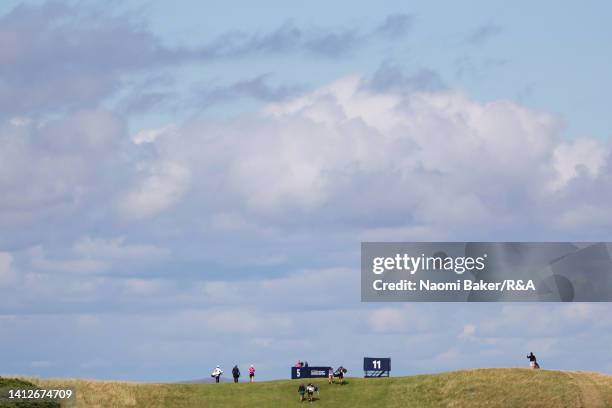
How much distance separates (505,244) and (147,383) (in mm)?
36479

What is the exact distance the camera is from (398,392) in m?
176

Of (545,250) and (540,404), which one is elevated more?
(545,250)

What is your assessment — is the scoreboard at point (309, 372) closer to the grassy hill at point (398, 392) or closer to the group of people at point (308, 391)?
the grassy hill at point (398, 392)

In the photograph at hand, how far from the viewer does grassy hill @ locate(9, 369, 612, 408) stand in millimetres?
172250

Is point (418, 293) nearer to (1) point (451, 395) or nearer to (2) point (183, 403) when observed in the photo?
(1) point (451, 395)

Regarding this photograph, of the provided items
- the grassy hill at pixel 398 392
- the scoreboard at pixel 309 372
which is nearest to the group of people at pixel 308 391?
the grassy hill at pixel 398 392

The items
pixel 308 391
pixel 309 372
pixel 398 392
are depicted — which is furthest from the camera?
pixel 309 372

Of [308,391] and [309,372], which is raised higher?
[309,372]

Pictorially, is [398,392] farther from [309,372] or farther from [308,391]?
[309,372]

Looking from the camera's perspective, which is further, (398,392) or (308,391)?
(398,392)

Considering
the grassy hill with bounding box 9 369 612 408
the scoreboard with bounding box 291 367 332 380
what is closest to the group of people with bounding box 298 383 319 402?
the grassy hill with bounding box 9 369 612 408

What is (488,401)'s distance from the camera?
172m

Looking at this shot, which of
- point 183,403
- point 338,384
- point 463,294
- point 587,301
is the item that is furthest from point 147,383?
point 587,301

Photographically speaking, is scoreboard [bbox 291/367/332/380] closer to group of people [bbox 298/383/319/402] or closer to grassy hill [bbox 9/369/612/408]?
grassy hill [bbox 9/369/612/408]
